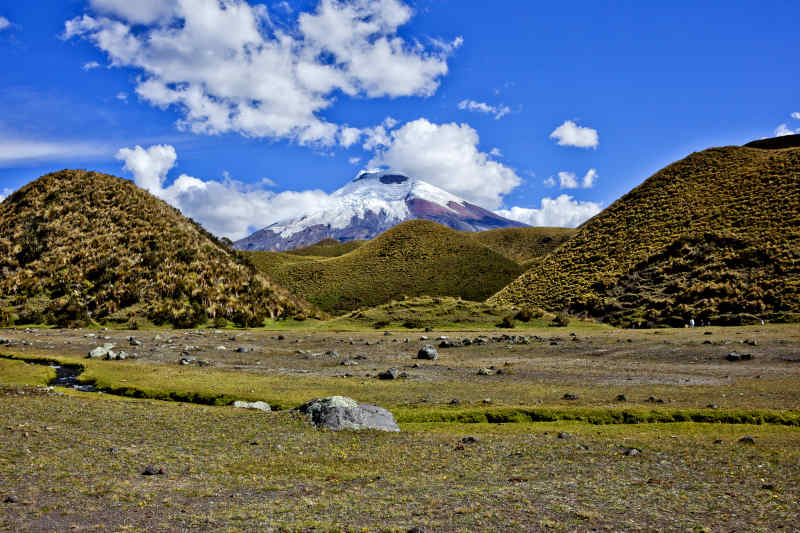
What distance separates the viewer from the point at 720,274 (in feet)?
184

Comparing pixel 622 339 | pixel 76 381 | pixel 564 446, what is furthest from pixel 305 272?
pixel 564 446

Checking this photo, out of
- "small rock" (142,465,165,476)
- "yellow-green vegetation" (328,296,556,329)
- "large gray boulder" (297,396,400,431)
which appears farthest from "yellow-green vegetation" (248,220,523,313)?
Answer: "small rock" (142,465,165,476)

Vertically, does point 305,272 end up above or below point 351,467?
above

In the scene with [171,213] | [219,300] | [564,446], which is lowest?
[564,446]

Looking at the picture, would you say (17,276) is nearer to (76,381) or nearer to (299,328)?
(299,328)

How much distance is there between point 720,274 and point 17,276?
7454 cm

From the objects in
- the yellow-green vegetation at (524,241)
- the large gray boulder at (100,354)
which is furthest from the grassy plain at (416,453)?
the yellow-green vegetation at (524,241)

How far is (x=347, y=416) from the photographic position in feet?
39.6

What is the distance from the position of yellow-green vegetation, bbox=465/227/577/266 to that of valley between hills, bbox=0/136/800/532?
117 metres

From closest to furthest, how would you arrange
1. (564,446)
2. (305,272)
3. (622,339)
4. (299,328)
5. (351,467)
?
1. (351,467)
2. (564,446)
3. (622,339)
4. (299,328)
5. (305,272)

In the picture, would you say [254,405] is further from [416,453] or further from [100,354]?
[100,354]

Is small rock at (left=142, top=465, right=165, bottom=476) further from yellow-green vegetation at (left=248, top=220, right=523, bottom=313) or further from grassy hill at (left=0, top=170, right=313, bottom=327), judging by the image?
yellow-green vegetation at (left=248, top=220, right=523, bottom=313)

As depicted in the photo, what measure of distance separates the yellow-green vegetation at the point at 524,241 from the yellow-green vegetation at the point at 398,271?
3810cm

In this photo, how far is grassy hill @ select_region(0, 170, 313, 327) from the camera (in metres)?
47.1
